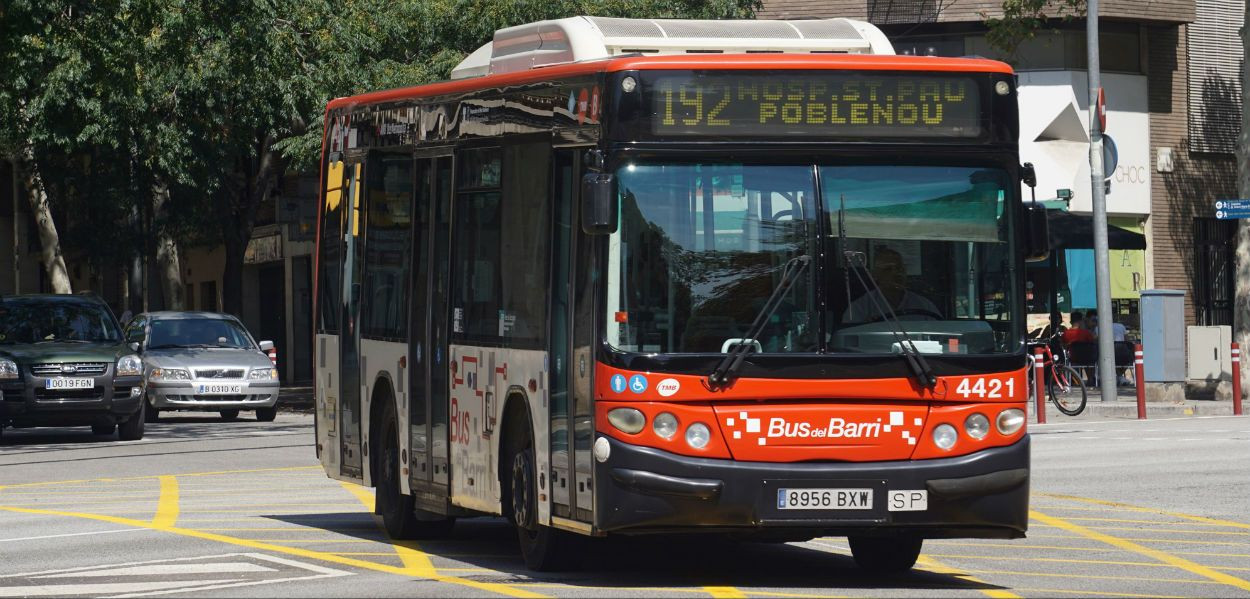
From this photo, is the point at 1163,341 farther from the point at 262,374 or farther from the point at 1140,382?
the point at 262,374

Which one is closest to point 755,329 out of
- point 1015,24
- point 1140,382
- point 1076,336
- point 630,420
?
point 630,420

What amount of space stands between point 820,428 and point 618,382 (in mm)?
945

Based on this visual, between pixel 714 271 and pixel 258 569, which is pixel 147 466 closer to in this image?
pixel 258 569

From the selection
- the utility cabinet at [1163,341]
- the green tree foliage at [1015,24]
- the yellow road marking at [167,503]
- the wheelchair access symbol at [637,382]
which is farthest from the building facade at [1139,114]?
the wheelchair access symbol at [637,382]

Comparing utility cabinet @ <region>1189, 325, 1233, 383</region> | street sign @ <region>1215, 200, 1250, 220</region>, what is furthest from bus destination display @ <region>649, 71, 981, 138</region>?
utility cabinet @ <region>1189, 325, 1233, 383</region>

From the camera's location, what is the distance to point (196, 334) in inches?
1241

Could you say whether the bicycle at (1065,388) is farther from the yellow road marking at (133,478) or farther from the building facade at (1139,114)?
the yellow road marking at (133,478)

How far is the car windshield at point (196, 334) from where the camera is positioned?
103 feet

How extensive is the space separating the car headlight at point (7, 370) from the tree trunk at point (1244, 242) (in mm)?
17121

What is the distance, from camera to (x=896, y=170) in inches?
405

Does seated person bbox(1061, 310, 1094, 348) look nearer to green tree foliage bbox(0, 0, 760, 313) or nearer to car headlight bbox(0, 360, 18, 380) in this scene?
green tree foliage bbox(0, 0, 760, 313)

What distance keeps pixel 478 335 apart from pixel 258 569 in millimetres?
1686

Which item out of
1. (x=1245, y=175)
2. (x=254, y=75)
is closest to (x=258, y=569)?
(x=254, y=75)

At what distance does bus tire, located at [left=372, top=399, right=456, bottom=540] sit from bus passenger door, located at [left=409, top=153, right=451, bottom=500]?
14.7 inches
